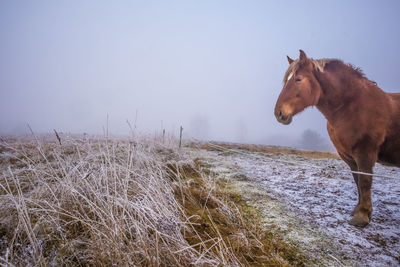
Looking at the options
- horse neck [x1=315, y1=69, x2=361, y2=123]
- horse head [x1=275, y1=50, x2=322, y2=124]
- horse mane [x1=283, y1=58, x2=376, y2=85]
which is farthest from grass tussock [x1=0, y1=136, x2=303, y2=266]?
horse mane [x1=283, y1=58, x2=376, y2=85]

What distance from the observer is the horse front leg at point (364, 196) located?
2025 mm

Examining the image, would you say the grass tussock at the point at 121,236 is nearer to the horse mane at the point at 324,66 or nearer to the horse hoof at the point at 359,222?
the horse hoof at the point at 359,222

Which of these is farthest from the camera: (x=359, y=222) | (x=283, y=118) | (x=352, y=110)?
(x=283, y=118)

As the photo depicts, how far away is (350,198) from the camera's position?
2803 millimetres

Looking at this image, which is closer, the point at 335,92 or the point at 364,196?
the point at 364,196

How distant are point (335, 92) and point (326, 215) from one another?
1.68 metres

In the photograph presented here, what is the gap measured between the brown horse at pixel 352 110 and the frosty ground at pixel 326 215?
0.78 feet

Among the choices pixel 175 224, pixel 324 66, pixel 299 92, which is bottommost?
pixel 175 224

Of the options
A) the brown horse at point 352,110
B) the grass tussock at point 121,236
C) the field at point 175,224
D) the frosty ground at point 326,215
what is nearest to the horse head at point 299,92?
the brown horse at point 352,110

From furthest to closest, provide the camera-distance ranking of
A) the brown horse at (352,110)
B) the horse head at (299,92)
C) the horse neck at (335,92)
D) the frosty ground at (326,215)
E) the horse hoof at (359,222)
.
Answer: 1. the horse head at (299,92)
2. the horse neck at (335,92)
3. the brown horse at (352,110)
4. the horse hoof at (359,222)
5. the frosty ground at (326,215)

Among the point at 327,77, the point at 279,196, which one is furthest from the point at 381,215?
the point at 327,77

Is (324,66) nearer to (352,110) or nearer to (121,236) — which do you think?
(352,110)

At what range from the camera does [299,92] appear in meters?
2.62

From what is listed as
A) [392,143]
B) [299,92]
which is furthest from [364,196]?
[299,92]
